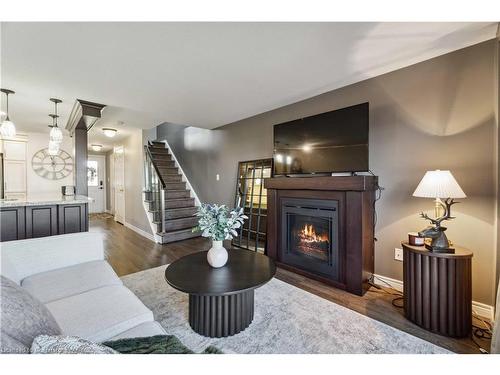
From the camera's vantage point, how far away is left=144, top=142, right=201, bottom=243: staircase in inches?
170

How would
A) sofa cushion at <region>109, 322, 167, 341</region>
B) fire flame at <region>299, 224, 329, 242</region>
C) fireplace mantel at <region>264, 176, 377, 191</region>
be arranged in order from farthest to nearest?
fire flame at <region>299, 224, 329, 242</region> → fireplace mantel at <region>264, 176, 377, 191</region> → sofa cushion at <region>109, 322, 167, 341</region>

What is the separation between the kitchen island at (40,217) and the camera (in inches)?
95.8

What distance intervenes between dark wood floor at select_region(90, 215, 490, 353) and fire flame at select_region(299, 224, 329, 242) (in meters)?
0.46

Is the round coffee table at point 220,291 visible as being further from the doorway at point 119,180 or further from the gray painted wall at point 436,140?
the doorway at point 119,180

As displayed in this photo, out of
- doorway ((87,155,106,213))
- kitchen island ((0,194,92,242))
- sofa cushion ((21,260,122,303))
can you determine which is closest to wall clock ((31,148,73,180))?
doorway ((87,155,106,213))

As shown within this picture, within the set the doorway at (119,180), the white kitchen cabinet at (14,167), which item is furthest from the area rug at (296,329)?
the white kitchen cabinet at (14,167)

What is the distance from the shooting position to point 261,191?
373cm

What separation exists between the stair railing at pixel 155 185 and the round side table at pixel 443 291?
152 inches

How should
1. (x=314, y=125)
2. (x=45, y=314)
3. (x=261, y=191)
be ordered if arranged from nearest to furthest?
(x=45, y=314)
(x=314, y=125)
(x=261, y=191)

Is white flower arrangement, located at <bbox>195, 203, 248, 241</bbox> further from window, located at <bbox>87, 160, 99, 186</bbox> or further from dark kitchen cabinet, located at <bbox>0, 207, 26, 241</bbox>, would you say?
window, located at <bbox>87, 160, 99, 186</bbox>

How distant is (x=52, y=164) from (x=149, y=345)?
6.58 m
